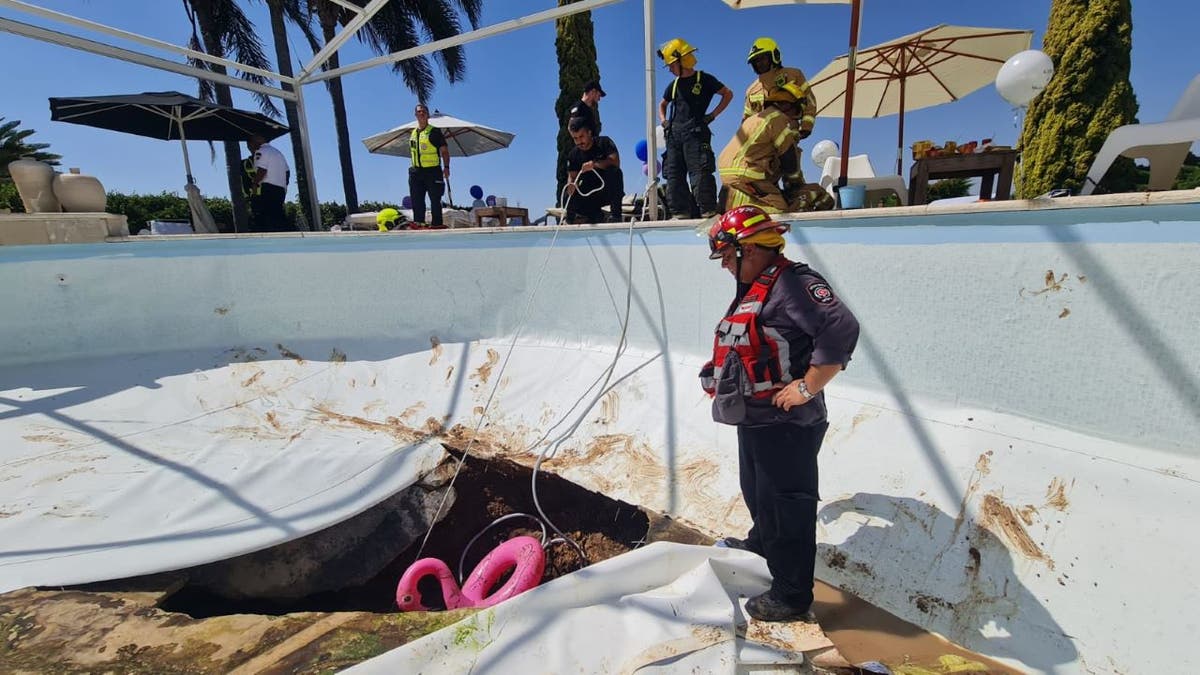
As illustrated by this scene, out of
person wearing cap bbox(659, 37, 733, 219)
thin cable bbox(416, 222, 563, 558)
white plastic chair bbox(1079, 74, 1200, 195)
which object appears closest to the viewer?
white plastic chair bbox(1079, 74, 1200, 195)

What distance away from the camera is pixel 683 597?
6.28 ft

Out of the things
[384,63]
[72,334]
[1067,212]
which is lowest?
[72,334]

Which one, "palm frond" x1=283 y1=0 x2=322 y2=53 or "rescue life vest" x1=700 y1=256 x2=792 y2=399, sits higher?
"palm frond" x1=283 y1=0 x2=322 y2=53

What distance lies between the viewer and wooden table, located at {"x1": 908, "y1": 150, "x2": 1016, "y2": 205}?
3340 mm

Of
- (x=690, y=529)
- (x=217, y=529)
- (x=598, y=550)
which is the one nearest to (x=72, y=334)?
(x=217, y=529)

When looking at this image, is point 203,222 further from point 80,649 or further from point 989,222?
point 989,222

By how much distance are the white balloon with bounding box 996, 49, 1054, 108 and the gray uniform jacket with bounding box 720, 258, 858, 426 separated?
7.14 feet

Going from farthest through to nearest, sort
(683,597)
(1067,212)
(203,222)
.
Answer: (203,222), (1067,212), (683,597)

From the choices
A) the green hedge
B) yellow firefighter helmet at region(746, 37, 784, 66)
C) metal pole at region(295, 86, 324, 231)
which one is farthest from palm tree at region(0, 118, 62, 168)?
yellow firefighter helmet at region(746, 37, 784, 66)

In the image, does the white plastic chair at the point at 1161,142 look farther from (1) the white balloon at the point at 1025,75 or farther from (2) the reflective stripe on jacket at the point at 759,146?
(2) the reflective stripe on jacket at the point at 759,146

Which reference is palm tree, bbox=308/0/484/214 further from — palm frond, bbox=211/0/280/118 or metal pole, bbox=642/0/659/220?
metal pole, bbox=642/0/659/220

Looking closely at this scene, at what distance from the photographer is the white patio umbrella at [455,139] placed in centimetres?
1030

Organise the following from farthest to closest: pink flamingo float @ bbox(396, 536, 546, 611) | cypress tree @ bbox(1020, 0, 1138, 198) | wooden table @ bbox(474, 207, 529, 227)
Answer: cypress tree @ bbox(1020, 0, 1138, 198), wooden table @ bbox(474, 207, 529, 227), pink flamingo float @ bbox(396, 536, 546, 611)

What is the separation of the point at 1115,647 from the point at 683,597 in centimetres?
142
